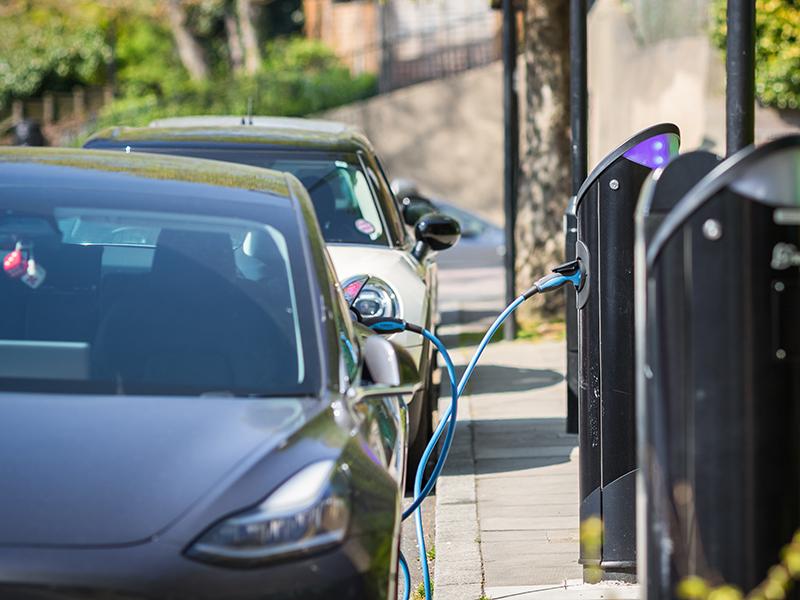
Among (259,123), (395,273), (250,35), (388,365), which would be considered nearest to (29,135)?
(259,123)

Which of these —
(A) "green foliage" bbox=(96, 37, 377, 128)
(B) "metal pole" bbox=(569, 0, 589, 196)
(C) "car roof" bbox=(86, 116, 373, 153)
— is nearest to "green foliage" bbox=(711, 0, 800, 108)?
(B) "metal pole" bbox=(569, 0, 589, 196)

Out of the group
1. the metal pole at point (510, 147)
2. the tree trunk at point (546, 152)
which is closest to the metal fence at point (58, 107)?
the tree trunk at point (546, 152)

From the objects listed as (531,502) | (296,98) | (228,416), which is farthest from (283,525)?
(296,98)

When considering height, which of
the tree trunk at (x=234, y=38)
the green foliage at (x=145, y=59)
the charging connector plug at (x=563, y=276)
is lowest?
the green foliage at (x=145, y=59)

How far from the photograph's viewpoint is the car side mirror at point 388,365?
4.30 metres

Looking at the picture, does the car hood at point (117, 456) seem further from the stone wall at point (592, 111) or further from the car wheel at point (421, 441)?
the stone wall at point (592, 111)

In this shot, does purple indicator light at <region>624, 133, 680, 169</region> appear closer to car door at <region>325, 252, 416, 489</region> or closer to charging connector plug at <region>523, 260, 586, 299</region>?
charging connector plug at <region>523, 260, 586, 299</region>

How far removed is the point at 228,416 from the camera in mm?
3771

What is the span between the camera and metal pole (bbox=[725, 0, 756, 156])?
4879 mm

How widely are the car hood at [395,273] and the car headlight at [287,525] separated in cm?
348

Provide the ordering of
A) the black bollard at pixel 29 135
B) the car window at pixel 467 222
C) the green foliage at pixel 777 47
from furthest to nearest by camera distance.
A: the car window at pixel 467 222 < the black bollard at pixel 29 135 < the green foliage at pixel 777 47

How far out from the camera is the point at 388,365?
171 inches

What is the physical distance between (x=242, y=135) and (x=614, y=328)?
3.55 meters

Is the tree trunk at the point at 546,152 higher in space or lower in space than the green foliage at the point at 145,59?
higher
